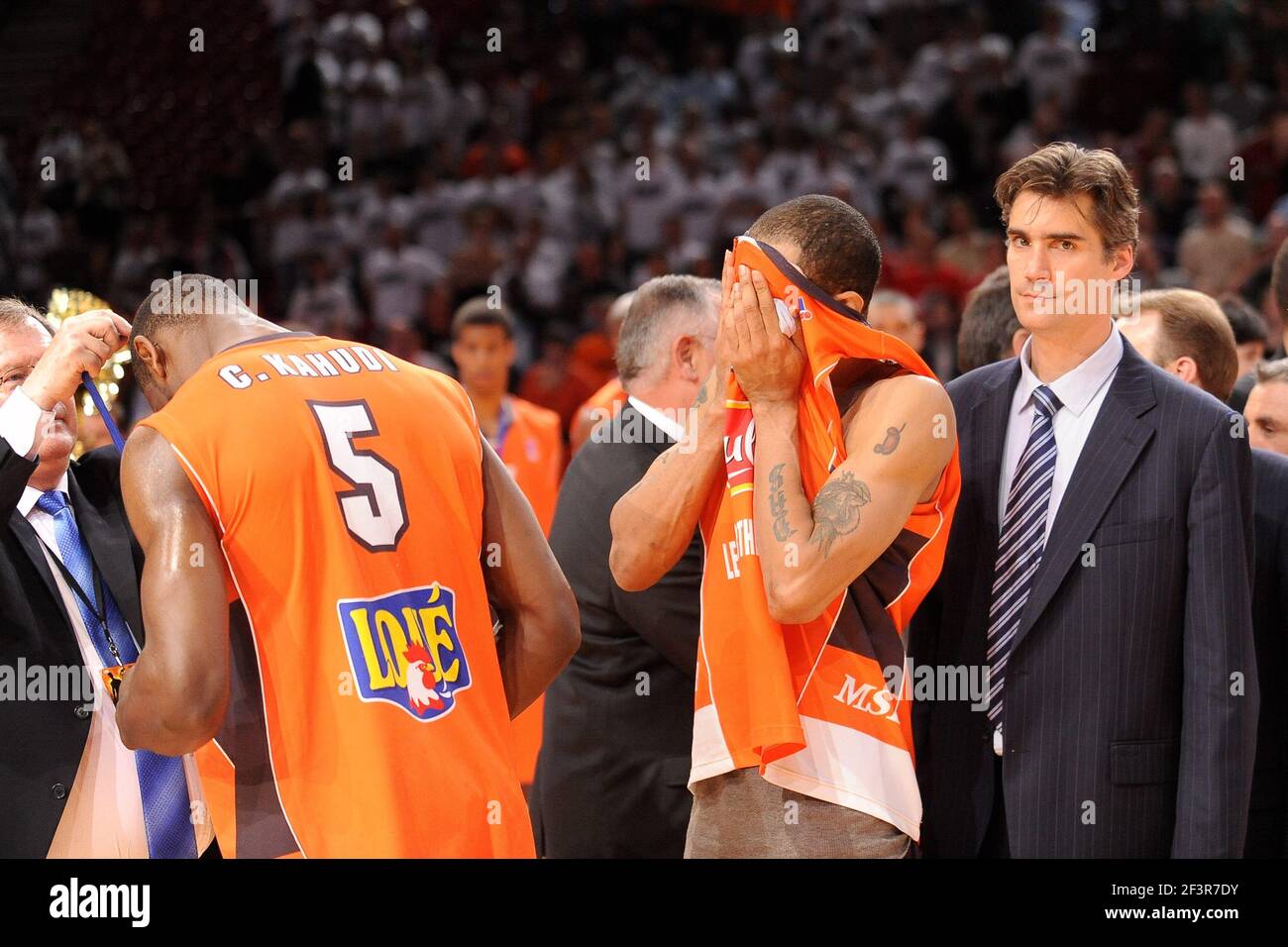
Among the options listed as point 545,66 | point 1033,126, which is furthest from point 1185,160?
point 545,66

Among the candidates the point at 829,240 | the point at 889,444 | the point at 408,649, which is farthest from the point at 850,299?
the point at 408,649

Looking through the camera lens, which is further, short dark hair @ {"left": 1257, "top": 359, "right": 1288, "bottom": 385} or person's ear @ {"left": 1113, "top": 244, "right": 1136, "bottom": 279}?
short dark hair @ {"left": 1257, "top": 359, "right": 1288, "bottom": 385}

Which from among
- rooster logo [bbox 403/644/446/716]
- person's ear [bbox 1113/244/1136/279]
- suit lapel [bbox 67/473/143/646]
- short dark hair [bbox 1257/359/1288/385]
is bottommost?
rooster logo [bbox 403/644/446/716]

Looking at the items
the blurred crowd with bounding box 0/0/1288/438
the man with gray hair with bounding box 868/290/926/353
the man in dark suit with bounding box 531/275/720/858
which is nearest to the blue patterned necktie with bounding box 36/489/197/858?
the man in dark suit with bounding box 531/275/720/858

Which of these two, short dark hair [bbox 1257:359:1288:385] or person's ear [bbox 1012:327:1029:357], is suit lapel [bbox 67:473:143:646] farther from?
short dark hair [bbox 1257:359:1288:385]

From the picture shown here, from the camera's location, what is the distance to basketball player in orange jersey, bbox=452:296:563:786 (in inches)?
268

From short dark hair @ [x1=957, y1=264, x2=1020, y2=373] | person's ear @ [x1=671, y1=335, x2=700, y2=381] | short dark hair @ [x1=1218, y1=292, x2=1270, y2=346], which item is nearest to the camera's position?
person's ear @ [x1=671, y1=335, x2=700, y2=381]

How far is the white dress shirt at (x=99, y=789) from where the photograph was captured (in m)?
3.00

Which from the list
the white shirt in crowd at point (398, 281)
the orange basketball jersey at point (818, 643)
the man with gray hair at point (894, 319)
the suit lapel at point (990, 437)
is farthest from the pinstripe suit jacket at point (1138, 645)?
the white shirt in crowd at point (398, 281)

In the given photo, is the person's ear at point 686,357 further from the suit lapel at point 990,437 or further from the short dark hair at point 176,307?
the short dark hair at point 176,307

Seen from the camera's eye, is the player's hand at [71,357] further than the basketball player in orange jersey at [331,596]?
Yes

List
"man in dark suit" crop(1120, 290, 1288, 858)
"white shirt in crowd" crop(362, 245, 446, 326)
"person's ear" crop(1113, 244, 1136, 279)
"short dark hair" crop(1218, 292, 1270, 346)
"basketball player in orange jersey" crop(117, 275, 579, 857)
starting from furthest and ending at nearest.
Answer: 1. "white shirt in crowd" crop(362, 245, 446, 326)
2. "short dark hair" crop(1218, 292, 1270, 346)
3. "man in dark suit" crop(1120, 290, 1288, 858)
4. "person's ear" crop(1113, 244, 1136, 279)
5. "basketball player in orange jersey" crop(117, 275, 579, 857)

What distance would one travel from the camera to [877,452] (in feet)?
8.48

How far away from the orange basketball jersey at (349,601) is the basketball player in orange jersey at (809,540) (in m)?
0.41
